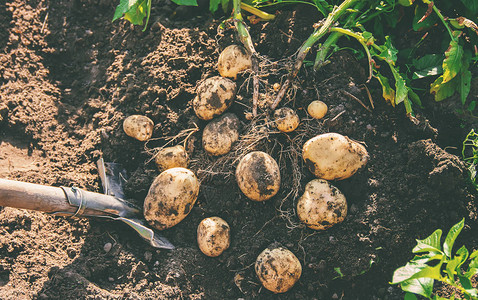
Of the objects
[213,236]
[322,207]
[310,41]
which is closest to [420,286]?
[322,207]

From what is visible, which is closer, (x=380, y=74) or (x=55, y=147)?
(x=380, y=74)

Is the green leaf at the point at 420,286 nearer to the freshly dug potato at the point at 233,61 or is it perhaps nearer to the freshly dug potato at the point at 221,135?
the freshly dug potato at the point at 221,135

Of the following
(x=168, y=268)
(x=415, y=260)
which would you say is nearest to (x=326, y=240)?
(x=415, y=260)

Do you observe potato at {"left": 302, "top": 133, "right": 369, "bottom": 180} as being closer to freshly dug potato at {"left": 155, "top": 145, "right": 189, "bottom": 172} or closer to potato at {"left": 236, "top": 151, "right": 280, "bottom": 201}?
potato at {"left": 236, "top": 151, "right": 280, "bottom": 201}

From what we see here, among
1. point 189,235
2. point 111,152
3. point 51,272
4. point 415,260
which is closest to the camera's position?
point 415,260

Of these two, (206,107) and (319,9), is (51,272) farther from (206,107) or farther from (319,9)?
(319,9)

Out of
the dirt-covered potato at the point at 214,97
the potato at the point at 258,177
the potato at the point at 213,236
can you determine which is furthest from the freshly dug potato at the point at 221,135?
the potato at the point at 213,236

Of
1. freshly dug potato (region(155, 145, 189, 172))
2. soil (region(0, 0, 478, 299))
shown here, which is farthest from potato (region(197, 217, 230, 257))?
freshly dug potato (region(155, 145, 189, 172))
